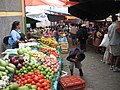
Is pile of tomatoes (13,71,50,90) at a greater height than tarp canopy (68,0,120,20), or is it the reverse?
tarp canopy (68,0,120,20)

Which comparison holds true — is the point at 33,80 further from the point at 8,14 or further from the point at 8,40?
the point at 8,14

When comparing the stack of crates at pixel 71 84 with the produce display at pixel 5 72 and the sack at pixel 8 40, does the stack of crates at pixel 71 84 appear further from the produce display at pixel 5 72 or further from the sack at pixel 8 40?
the sack at pixel 8 40

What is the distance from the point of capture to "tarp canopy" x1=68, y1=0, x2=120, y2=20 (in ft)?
31.7

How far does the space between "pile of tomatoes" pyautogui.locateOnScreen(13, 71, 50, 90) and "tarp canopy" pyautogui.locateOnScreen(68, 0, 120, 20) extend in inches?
219

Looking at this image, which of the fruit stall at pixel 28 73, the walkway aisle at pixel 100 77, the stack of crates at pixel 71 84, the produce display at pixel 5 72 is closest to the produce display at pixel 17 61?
the fruit stall at pixel 28 73

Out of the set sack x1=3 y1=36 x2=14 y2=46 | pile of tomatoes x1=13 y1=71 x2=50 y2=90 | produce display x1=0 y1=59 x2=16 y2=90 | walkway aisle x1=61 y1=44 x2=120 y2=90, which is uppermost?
sack x1=3 y1=36 x2=14 y2=46

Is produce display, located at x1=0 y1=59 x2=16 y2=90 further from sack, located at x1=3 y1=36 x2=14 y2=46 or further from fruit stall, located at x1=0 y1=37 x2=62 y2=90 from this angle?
sack, located at x1=3 y1=36 x2=14 y2=46

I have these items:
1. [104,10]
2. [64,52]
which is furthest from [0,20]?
[64,52]

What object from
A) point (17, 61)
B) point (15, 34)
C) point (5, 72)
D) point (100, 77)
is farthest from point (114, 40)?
point (5, 72)

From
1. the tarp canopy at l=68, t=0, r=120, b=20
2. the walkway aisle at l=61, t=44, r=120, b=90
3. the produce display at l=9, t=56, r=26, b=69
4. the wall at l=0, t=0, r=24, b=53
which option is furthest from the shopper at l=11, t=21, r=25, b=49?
the tarp canopy at l=68, t=0, r=120, b=20

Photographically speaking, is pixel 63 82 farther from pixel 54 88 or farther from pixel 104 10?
pixel 104 10

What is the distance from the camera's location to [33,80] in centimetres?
411

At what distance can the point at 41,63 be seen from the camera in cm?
535

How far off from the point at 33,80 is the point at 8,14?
549cm
